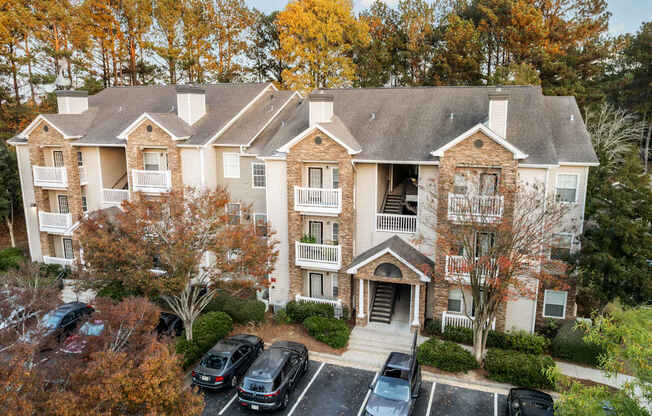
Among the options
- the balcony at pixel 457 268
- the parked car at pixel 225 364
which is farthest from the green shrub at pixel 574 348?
the parked car at pixel 225 364

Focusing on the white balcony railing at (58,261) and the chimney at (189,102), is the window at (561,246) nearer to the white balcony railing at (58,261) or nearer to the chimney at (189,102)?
the chimney at (189,102)

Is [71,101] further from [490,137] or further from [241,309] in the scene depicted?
[490,137]

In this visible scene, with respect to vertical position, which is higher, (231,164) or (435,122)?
(435,122)

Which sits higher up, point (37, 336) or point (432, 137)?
point (432, 137)

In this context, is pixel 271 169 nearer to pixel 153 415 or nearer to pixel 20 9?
pixel 153 415

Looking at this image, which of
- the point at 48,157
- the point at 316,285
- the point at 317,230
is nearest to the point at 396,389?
the point at 316,285

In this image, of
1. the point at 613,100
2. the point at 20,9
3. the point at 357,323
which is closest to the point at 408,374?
the point at 357,323
